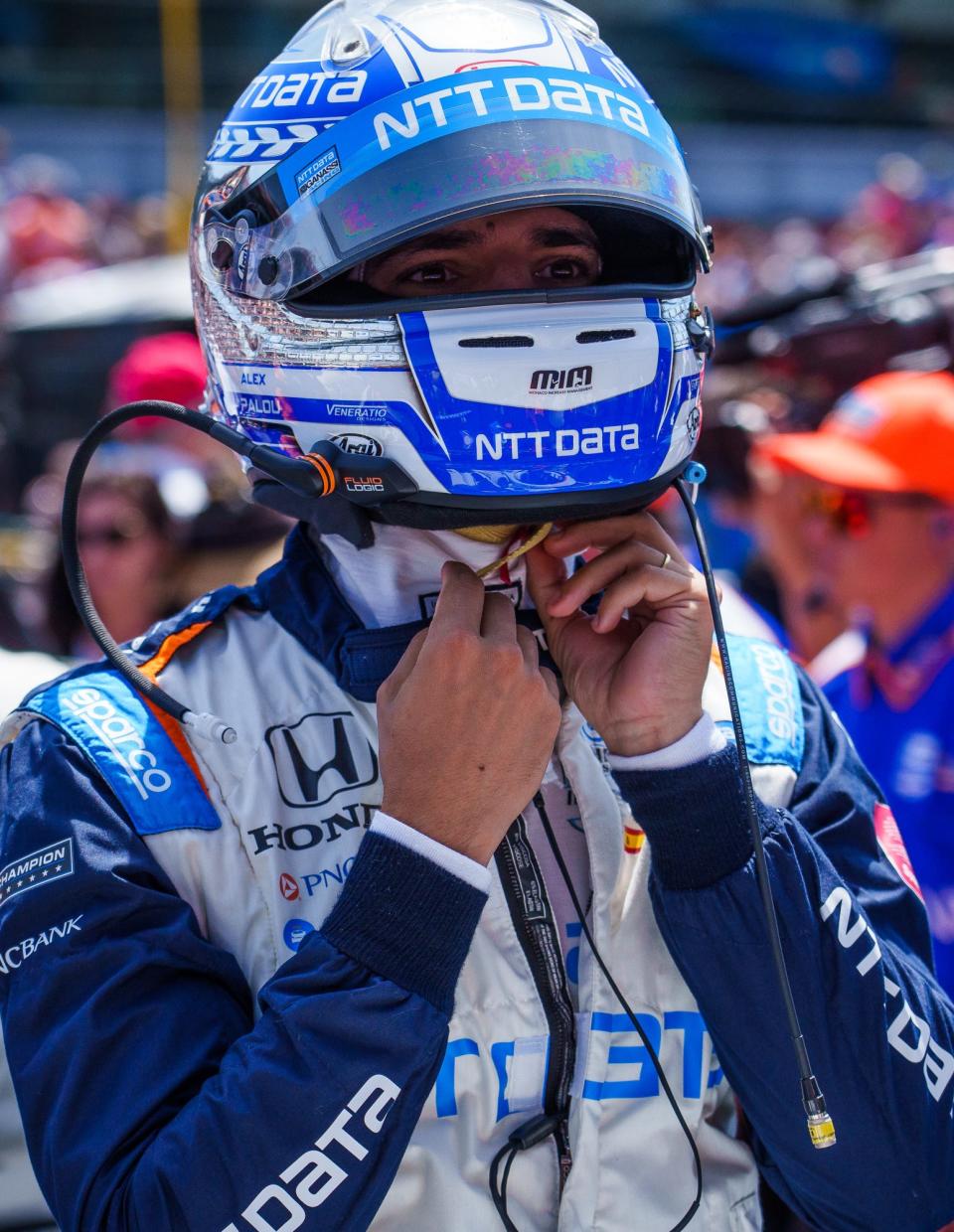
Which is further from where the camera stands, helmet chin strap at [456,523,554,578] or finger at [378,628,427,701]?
helmet chin strap at [456,523,554,578]

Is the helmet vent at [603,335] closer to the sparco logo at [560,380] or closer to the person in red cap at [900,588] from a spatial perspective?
the sparco logo at [560,380]

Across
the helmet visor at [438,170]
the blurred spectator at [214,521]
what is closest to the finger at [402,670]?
the helmet visor at [438,170]

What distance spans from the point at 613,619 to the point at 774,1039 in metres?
0.51

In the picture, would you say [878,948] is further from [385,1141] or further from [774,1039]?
[385,1141]

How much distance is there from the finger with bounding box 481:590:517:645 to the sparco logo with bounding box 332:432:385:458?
0.21m

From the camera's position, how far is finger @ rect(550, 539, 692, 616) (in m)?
1.67

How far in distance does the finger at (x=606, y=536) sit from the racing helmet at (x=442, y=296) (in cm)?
4

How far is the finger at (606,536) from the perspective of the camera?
1706mm

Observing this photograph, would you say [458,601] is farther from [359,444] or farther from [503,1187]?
[503,1187]

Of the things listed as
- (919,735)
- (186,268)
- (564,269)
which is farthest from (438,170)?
(186,268)

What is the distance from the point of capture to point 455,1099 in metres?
1.55

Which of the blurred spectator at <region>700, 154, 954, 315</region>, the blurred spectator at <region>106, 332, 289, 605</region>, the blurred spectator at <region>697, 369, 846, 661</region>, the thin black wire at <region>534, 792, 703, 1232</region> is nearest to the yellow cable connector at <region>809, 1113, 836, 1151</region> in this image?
the thin black wire at <region>534, 792, 703, 1232</region>

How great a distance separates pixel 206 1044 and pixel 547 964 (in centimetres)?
40

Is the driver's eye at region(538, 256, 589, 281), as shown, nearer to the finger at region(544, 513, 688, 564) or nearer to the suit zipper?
the finger at region(544, 513, 688, 564)
